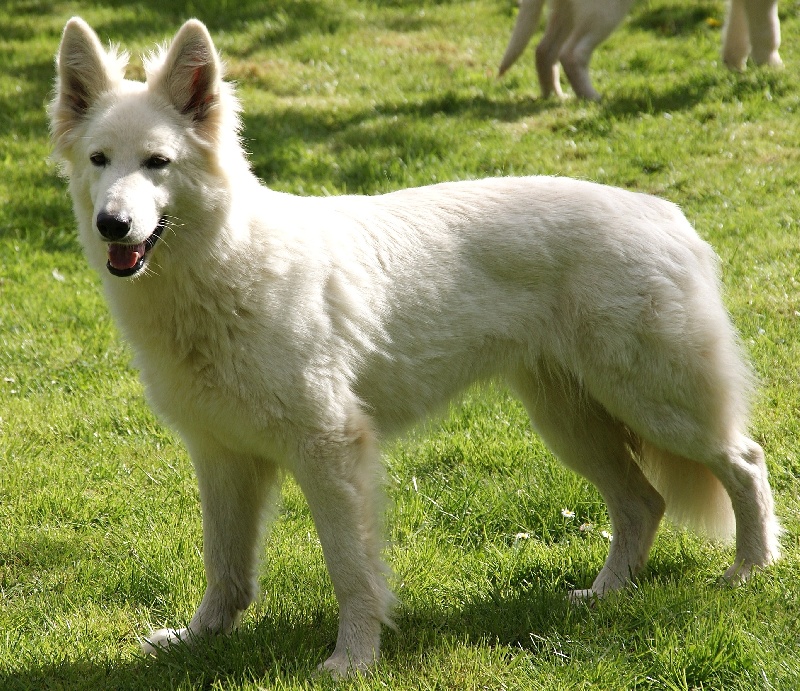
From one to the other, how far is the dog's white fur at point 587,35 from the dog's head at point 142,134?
20.4 ft

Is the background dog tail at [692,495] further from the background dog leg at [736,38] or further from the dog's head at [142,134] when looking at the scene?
the background dog leg at [736,38]

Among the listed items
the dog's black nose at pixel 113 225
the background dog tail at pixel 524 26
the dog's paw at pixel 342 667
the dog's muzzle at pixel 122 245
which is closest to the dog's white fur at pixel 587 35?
the background dog tail at pixel 524 26

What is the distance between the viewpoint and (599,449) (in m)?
4.35

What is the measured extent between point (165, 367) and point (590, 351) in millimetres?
1699

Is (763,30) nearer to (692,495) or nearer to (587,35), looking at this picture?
(587,35)

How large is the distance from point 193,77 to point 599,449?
2362 millimetres

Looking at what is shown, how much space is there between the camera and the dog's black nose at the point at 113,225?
3.17 m

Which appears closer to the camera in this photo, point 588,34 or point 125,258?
point 125,258

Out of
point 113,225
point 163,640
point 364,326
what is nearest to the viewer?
point 113,225

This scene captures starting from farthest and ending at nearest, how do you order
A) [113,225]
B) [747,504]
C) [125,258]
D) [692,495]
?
1. [692,495]
2. [747,504]
3. [125,258]
4. [113,225]

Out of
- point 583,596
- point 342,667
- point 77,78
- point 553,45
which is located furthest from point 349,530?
point 553,45

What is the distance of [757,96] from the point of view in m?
8.86

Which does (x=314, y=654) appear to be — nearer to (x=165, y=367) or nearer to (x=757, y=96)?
(x=165, y=367)

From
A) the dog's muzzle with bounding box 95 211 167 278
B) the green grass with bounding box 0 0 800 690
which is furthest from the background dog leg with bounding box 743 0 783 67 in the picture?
the dog's muzzle with bounding box 95 211 167 278
